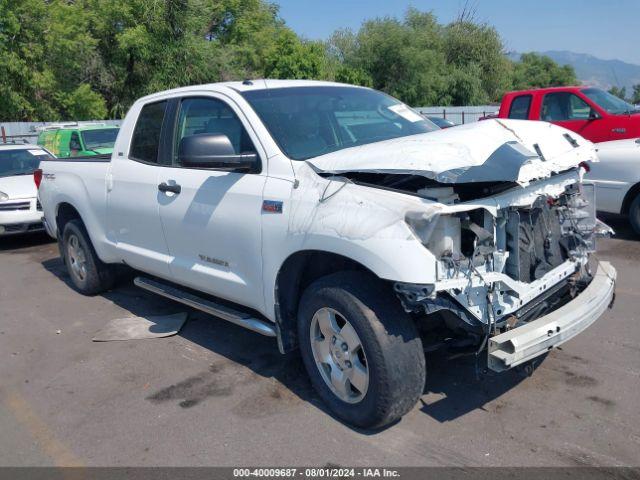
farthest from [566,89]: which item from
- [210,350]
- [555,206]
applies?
[210,350]

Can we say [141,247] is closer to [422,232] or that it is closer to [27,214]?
[422,232]

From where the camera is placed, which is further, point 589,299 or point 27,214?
point 27,214

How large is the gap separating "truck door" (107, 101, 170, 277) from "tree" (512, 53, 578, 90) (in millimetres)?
59985

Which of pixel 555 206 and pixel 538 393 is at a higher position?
pixel 555 206

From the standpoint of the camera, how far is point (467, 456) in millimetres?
3369

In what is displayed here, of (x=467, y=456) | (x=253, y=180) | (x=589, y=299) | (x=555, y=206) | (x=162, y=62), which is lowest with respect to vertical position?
(x=467, y=456)

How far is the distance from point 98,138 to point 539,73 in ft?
210

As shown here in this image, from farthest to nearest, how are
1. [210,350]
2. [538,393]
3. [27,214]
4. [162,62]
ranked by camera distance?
[162,62] < [27,214] < [210,350] < [538,393]

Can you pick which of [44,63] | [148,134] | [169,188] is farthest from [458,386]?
[44,63]

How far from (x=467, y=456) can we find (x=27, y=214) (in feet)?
26.5

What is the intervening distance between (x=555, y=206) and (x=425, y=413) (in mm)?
1521

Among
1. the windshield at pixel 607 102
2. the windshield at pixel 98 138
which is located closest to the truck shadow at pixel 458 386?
the windshield at pixel 607 102

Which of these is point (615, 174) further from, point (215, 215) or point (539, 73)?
point (539, 73)

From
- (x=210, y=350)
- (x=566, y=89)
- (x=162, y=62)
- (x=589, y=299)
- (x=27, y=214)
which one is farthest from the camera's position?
(x=162, y=62)
